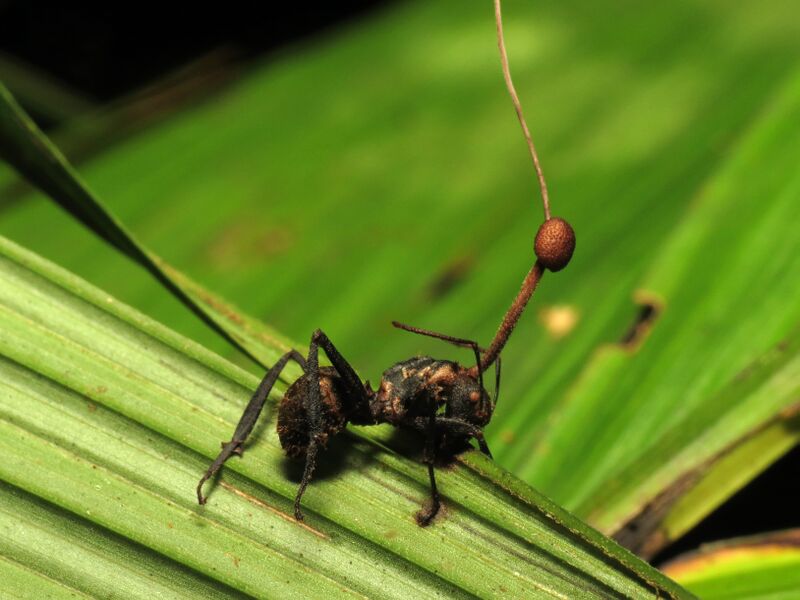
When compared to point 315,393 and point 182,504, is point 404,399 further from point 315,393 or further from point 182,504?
point 182,504

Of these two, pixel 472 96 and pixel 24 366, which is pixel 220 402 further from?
pixel 472 96

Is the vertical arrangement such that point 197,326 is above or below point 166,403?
above

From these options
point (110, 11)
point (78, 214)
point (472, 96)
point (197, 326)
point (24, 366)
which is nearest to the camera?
point (24, 366)

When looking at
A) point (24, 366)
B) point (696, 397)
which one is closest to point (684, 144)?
point (696, 397)

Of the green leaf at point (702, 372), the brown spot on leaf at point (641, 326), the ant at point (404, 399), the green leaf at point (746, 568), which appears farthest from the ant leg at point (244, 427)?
the brown spot on leaf at point (641, 326)

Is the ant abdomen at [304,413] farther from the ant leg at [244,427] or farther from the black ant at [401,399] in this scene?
the ant leg at [244,427]

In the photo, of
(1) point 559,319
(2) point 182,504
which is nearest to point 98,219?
(2) point 182,504
